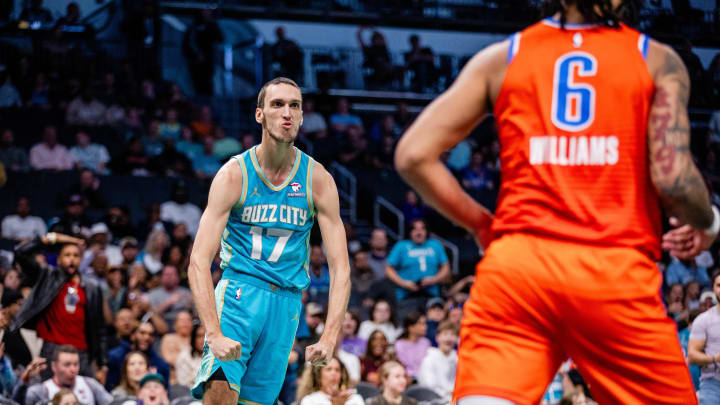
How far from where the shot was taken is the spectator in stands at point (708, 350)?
857cm

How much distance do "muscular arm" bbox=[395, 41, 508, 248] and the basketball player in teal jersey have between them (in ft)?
7.90

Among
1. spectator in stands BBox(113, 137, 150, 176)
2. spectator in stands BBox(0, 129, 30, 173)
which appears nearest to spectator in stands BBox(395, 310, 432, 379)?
spectator in stands BBox(113, 137, 150, 176)

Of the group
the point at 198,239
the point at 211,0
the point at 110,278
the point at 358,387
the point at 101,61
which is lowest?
the point at 358,387

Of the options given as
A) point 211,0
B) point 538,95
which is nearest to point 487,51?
point 538,95

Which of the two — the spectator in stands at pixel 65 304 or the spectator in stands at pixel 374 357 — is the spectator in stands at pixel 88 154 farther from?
the spectator in stands at pixel 374 357

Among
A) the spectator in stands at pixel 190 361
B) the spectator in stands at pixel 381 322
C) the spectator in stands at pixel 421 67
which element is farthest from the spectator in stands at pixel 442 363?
the spectator in stands at pixel 421 67

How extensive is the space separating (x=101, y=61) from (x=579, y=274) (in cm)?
1718

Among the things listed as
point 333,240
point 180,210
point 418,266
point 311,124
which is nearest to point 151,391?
point 333,240

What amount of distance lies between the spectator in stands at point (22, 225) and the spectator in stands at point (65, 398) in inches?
207

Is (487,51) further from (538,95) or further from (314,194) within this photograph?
(314,194)

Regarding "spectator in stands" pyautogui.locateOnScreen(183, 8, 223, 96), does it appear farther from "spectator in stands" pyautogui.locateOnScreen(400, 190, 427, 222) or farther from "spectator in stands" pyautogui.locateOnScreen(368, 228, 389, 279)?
"spectator in stands" pyautogui.locateOnScreen(368, 228, 389, 279)

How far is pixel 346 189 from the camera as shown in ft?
60.4

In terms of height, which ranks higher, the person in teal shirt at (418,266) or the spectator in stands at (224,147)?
the spectator in stands at (224,147)

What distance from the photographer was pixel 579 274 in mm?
2969
